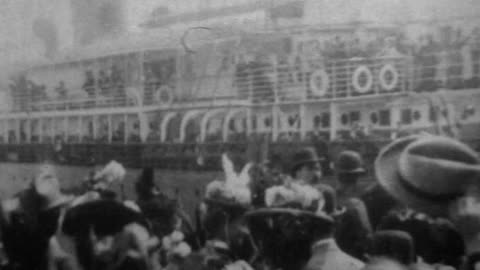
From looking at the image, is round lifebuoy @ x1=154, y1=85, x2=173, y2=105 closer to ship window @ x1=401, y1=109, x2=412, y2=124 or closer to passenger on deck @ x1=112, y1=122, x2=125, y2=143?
passenger on deck @ x1=112, y1=122, x2=125, y2=143

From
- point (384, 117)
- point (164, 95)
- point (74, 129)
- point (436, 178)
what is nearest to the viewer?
point (436, 178)

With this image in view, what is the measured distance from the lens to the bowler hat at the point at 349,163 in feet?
10.8

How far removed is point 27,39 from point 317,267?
217 centimetres

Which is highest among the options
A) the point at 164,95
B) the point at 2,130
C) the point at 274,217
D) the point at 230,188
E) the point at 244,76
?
the point at 244,76

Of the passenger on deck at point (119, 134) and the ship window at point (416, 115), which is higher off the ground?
the ship window at point (416, 115)

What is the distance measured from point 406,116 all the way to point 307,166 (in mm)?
512

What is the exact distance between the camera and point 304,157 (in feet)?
11.3

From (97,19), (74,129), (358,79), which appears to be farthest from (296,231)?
(97,19)

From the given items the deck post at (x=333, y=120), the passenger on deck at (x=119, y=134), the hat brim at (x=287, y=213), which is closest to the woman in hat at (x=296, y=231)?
the hat brim at (x=287, y=213)

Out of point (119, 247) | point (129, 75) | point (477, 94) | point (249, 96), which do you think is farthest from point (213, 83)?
point (477, 94)

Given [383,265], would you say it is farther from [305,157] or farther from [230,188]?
[230,188]

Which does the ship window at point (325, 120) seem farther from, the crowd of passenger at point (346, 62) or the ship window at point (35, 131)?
the ship window at point (35, 131)

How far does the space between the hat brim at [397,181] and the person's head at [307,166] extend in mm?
286

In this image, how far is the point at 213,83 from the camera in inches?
145
